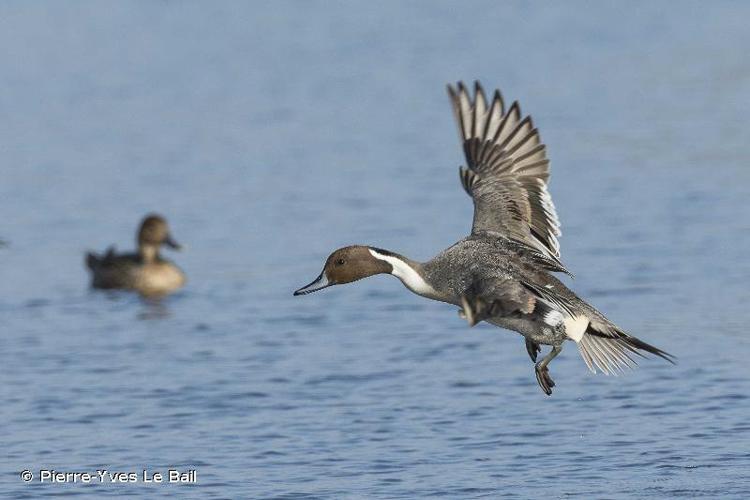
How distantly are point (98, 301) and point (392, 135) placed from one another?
5.30 meters

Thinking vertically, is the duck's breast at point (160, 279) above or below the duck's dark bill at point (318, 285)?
above

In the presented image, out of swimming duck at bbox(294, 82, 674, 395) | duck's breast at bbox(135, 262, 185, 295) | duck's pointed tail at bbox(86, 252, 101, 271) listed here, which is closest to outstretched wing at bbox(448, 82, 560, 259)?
swimming duck at bbox(294, 82, 674, 395)

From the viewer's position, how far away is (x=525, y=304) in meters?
7.44

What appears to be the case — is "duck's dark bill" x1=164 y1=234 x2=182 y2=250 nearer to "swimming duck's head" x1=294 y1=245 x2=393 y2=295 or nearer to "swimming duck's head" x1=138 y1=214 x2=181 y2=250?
"swimming duck's head" x1=138 y1=214 x2=181 y2=250

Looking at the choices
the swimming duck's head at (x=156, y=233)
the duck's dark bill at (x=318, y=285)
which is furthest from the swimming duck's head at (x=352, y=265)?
the swimming duck's head at (x=156, y=233)

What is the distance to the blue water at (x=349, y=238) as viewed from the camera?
867 cm

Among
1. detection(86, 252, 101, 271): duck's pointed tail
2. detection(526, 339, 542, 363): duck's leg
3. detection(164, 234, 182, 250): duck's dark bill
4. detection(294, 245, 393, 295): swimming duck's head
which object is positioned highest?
detection(164, 234, 182, 250): duck's dark bill

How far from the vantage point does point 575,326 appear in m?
7.89

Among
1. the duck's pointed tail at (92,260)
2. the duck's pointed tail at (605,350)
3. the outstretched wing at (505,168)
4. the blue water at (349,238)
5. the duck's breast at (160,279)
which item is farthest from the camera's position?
the duck's pointed tail at (92,260)

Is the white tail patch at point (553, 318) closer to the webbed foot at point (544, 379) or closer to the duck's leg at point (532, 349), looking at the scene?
the webbed foot at point (544, 379)

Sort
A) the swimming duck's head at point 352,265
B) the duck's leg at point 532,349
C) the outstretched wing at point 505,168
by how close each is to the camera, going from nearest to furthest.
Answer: the swimming duck's head at point 352,265, the duck's leg at point 532,349, the outstretched wing at point 505,168

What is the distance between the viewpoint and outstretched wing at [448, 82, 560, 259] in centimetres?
883

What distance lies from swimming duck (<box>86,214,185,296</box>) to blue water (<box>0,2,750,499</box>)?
0.17 m

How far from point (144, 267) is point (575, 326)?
7692 mm
